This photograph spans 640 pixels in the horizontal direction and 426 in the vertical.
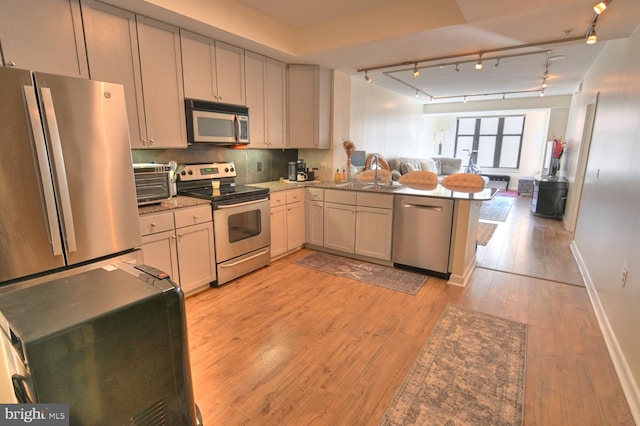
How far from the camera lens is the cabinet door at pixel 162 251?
257 centimetres

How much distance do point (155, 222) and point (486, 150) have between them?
11199mm

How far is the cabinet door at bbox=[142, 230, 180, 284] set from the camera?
2568 mm

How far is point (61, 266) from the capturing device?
1.83 meters

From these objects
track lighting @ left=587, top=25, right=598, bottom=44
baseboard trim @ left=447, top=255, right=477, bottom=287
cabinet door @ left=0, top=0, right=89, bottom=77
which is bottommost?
baseboard trim @ left=447, top=255, right=477, bottom=287

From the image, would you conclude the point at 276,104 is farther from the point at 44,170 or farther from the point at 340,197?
the point at 44,170

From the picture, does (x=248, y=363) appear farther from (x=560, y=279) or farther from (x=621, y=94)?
(x=621, y=94)

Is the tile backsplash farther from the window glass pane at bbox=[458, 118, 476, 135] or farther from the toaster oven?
the window glass pane at bbox=[458, 118, 476, 135]

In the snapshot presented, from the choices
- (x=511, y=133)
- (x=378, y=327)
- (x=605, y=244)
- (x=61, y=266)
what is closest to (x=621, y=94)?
(x=605, y=244)

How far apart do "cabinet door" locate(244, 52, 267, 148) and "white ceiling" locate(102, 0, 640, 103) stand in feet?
0.47

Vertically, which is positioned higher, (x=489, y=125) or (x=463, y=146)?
(x=489, y=125)

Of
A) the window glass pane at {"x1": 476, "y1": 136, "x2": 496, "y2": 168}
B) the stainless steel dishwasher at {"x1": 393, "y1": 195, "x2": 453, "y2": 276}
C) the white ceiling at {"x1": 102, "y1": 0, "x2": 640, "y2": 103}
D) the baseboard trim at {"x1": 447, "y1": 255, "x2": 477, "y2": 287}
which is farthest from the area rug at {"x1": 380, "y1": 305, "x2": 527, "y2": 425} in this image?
the window glass pane at {"x1": 476, "y1": 136, "x2": 496, "y2": 168}

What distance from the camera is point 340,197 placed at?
3.98 meters

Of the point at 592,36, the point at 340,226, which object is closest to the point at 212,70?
the point at 340,226

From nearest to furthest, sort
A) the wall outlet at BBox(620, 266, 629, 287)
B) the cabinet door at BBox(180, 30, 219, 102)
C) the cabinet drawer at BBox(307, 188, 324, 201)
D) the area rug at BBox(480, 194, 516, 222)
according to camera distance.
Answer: the wall outlet at BBox(620, 266, 629, 287), the cabinet door at BBox(180, 30, 219, 102), the cabinet drawer at BBox(307, 188, 324, 201), the area rug at BBox(480, 194, 516, 222)
